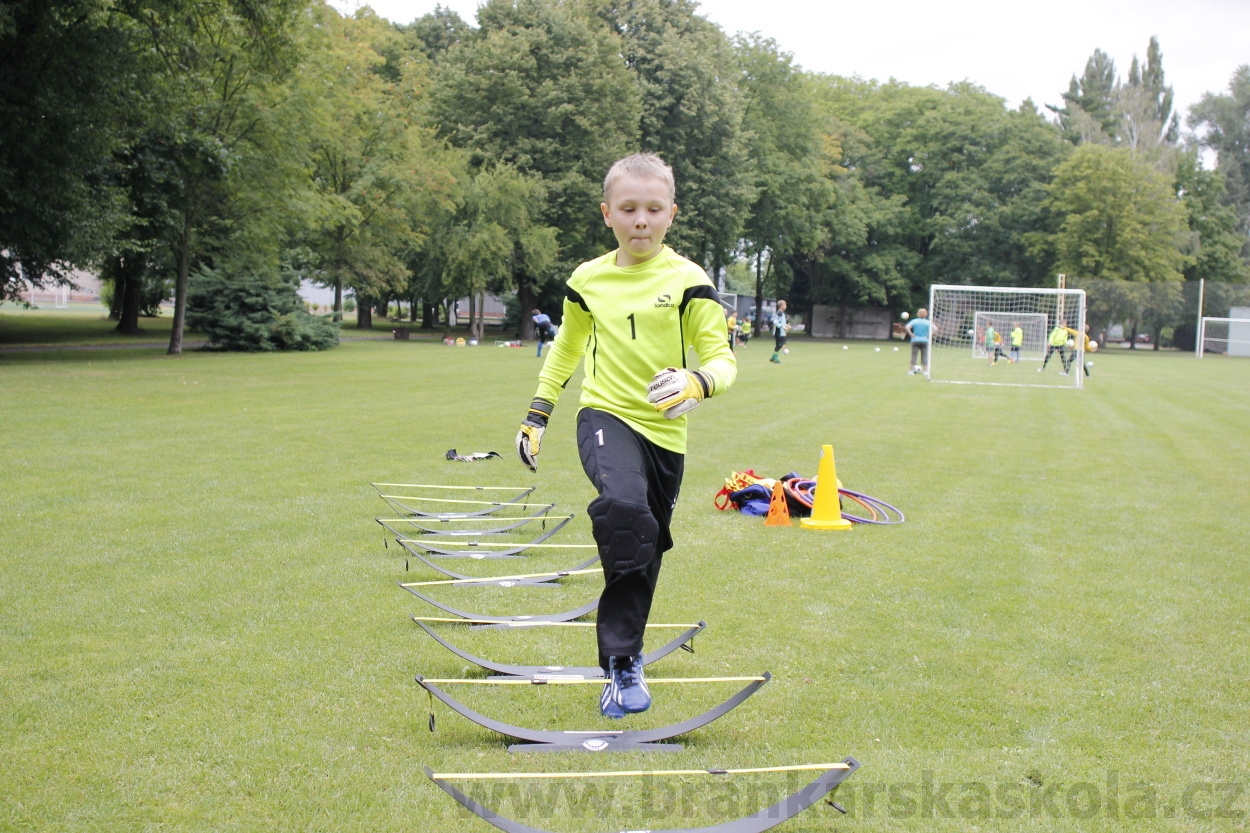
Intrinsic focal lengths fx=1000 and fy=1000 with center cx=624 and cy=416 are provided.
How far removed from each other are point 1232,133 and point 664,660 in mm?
92476

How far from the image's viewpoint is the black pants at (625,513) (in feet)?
13.1

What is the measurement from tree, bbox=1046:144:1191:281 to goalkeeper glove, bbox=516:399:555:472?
199ft

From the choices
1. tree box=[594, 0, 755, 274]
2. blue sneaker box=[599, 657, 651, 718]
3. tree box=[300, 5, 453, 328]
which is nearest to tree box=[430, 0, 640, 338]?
tree box=[594, 0, 755, 274]

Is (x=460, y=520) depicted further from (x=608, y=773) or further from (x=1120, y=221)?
(x=1120, y=221)

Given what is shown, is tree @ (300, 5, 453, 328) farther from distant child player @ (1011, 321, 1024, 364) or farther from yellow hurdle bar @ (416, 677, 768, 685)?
yellow hurdle bar @ (416, 677, 768, 685)

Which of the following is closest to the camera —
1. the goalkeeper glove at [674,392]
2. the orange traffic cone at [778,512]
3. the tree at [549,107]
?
the goalkeeper glove at [674,392]

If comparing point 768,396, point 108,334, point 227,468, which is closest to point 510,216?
point 108,334

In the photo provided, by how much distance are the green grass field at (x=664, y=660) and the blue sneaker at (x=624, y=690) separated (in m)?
0.07

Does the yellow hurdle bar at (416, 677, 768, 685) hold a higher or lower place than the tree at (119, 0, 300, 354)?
lower

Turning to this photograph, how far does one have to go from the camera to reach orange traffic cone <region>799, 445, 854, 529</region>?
818 centimetres

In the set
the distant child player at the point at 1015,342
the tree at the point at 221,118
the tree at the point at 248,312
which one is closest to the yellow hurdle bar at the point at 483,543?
the tree at the point at 221,118

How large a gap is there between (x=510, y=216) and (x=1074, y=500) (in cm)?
3465

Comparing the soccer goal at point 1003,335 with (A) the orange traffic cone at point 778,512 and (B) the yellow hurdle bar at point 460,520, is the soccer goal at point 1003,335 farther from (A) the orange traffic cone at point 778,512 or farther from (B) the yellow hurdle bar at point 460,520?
(B) the yellow hurdle bar at point 460,520

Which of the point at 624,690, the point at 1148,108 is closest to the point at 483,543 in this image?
the point at 624,690
